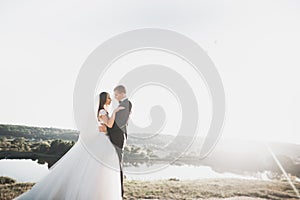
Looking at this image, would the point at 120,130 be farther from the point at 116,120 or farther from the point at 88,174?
the point at 88,174

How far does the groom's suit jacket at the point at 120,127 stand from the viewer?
609 centimetres

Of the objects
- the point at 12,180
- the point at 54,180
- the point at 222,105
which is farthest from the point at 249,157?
the point at 54,180

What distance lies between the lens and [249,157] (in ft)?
87.2

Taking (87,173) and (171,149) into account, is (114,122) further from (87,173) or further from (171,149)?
(171,149)

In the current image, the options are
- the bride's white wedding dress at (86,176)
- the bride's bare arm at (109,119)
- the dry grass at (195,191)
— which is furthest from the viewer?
the dry grass at (195,191)

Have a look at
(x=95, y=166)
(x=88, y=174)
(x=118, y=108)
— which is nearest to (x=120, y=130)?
(x=118, y=108)

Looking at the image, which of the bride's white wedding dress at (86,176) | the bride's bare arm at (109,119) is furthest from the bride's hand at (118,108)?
the bride's white wedding dress at (86,176)

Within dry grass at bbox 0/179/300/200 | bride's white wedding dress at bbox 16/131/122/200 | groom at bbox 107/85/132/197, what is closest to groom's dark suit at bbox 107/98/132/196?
groom at bbox 107/85/132/197

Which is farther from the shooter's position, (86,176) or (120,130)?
(120,130)

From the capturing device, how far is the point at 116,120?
609 centimetres

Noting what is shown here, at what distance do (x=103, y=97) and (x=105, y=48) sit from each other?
17.4 ft

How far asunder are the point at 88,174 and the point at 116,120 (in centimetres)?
118

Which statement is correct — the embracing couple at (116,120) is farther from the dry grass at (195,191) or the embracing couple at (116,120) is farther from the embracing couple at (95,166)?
the dry grass at (195,191)

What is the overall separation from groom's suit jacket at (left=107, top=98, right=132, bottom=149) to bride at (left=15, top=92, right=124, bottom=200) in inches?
3.9
